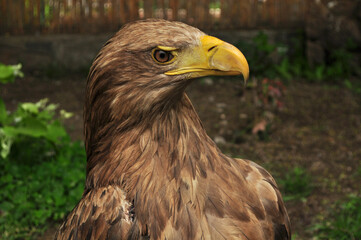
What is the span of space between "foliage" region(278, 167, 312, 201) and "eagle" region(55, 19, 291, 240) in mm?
2297

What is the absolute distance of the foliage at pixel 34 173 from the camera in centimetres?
418

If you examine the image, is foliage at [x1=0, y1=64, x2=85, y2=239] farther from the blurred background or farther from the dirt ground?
the dirt ground

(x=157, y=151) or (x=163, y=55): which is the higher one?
(x=163, y=55)

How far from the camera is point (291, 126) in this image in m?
5.88

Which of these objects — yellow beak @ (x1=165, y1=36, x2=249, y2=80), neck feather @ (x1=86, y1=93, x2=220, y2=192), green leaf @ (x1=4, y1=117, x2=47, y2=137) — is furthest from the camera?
green leaf @ (x1=4, y1=117, x2=47, y2=137)

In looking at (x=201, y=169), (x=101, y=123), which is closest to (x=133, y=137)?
(x=101, y=123)

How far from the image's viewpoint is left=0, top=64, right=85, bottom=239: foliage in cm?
418

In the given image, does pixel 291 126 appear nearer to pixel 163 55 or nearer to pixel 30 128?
pixel 30 128

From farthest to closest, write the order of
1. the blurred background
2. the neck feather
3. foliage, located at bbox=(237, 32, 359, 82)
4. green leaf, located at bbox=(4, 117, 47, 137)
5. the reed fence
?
the reed fence, foliage, located at bbox=(237, 32, 359, 82), green leaf, located at bbox=(4, 117, 47, 137), the blurred background, the neck feather

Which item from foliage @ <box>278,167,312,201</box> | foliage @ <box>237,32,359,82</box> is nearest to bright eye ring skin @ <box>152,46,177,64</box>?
foliage @ <box>278,167,312,201</box>

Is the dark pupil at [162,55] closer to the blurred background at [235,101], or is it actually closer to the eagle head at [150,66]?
the eagle head at [150,66]

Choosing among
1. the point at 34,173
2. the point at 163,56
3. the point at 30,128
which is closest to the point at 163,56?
the point at 163,56

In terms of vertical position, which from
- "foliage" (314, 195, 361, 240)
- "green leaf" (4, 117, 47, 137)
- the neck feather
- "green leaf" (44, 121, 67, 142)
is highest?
the neck feather

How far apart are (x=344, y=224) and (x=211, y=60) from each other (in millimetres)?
2454
